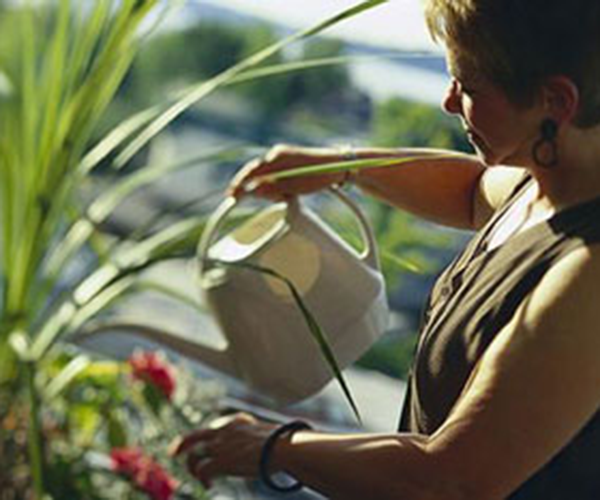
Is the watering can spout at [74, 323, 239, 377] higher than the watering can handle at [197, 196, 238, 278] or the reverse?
the reverse

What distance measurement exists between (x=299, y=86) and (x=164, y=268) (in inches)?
13.2

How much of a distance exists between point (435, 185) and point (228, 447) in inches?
14.4

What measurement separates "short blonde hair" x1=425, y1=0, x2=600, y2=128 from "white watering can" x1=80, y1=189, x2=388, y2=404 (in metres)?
0.35

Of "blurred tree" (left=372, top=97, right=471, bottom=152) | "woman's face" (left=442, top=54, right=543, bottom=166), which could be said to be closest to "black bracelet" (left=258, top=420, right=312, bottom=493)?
"woman's face" (left=442, top=54, right=543, bottom=166)

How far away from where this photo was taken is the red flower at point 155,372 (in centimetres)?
166

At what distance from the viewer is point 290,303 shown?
4.39 feet

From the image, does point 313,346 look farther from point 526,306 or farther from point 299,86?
point 299,86

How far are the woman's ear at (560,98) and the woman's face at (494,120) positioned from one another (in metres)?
0.01

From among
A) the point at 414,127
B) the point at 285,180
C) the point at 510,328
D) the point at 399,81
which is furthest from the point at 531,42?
the point at 399,81

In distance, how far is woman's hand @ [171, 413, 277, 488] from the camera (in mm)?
1099

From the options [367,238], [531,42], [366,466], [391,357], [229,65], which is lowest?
[391,357]

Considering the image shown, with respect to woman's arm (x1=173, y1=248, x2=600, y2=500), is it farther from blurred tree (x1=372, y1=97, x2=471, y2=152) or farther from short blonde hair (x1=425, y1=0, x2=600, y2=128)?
→ blurred tree (x1=372, y1=97, x2=471, y2=152)

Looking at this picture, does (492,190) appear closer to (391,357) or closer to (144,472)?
(144,472)

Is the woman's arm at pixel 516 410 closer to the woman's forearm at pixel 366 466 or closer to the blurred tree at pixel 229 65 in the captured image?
the woman's forearm at pixel 366 466
